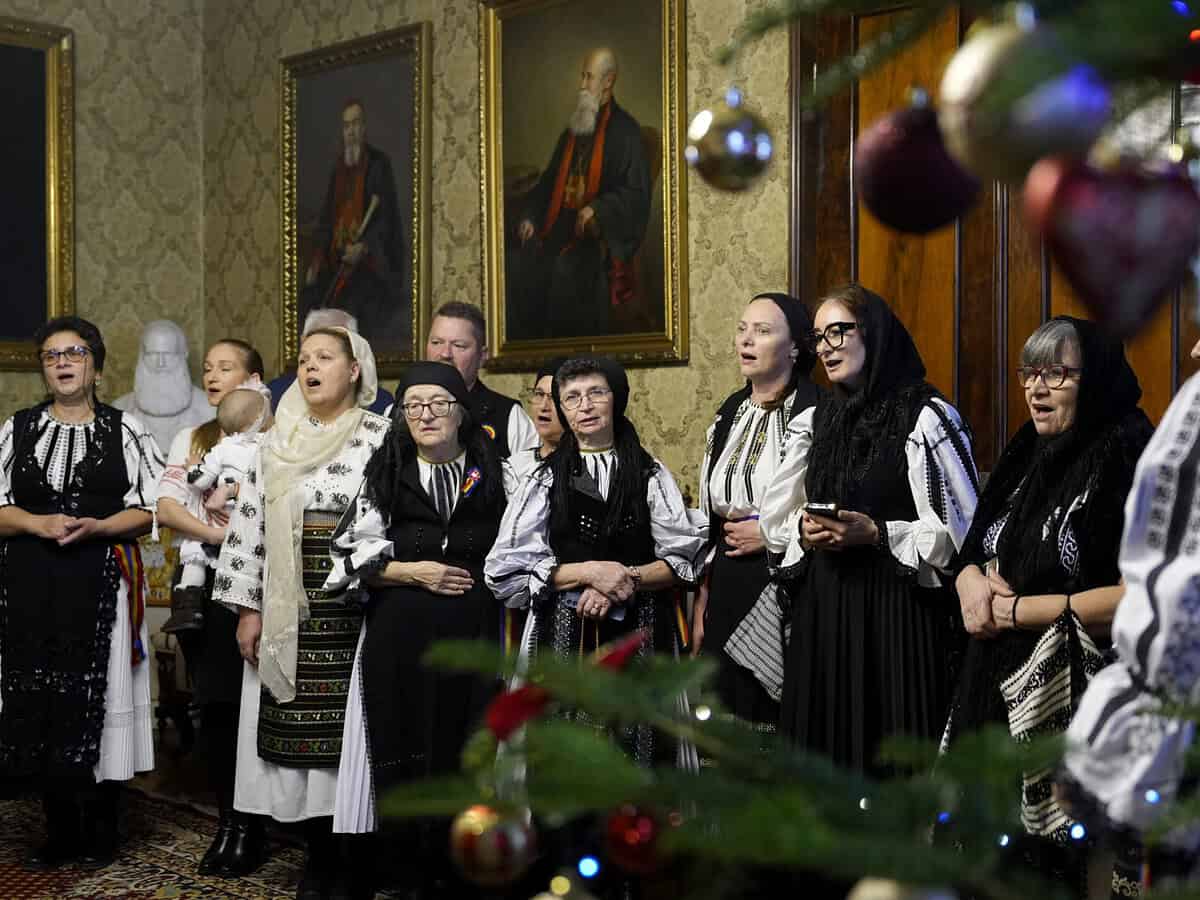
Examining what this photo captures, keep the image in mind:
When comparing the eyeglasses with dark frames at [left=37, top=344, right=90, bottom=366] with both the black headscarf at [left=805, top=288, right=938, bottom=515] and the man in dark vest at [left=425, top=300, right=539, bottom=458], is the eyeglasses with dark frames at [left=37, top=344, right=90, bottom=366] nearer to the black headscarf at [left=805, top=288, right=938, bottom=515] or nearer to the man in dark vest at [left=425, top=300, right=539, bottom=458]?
the man in dark vest at [left=425, top=300, right=539, bottom=458]

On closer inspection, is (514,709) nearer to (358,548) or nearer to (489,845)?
(489,845)

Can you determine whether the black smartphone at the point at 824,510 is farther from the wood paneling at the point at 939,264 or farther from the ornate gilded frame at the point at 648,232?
the ornate gilded frame at the point at 648,232

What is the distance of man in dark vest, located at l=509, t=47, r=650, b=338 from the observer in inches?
255

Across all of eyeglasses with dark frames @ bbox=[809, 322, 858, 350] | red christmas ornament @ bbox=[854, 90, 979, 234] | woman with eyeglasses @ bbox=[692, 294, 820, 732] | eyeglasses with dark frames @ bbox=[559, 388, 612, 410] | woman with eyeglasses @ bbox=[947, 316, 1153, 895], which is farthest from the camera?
eyeglasses with dark frames @ bbox=[559, 388, 612, 410]

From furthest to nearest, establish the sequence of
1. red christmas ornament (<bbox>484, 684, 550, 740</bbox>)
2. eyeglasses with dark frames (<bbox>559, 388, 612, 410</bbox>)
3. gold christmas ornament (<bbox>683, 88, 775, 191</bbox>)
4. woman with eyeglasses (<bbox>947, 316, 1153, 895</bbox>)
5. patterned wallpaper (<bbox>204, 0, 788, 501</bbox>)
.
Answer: patterned wallpaper (<bbox>204, 0, 788, 501</bbox>), eyeglasses with dark frames (<bbox>559, 388, 612, 410</bbox>), woman with eyeglasses (<bbox>947, 316, 1153, 895</bbox>), gold christmas ornament (<bbox>683, 88, 775, 191</bbox>), red christmas ornament (<bbox>484, 684, 550, 740</bbox>)

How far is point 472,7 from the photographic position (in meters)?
7.24

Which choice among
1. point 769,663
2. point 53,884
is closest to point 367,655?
point 769,663

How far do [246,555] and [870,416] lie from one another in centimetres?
213

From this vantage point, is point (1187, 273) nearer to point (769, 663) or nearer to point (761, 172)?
point (761, 172)

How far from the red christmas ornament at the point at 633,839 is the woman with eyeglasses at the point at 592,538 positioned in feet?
10.2

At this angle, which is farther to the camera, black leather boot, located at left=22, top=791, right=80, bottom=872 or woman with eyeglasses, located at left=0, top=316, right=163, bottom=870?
black leather boot, located at left=22, top=791, right=80, bottom=872

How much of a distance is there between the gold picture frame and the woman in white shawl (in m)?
2.88

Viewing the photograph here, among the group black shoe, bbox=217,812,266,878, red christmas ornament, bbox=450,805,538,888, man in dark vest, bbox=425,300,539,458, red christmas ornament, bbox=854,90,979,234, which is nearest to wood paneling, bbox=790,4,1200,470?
man in dark vest, bbox=425,300,539,458

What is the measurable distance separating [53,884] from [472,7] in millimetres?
4565
